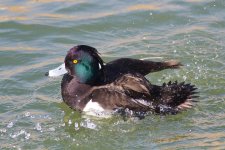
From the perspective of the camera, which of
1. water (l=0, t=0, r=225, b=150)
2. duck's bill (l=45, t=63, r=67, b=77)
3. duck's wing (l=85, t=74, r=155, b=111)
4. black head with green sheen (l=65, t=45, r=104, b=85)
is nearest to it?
water (l=0, t=0, r=225, b=150)

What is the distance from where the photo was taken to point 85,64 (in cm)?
863

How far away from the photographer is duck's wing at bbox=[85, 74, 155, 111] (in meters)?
8.27

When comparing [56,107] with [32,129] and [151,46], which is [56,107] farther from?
[151,46]

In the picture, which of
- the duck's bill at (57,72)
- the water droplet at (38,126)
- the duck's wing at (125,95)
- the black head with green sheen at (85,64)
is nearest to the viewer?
the water droplet at (38,126)

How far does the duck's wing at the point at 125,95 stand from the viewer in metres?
8.27

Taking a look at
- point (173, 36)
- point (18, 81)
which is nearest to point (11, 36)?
point (18, 81)

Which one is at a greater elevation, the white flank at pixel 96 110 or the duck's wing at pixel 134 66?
the duck's wing at pixel 134 66

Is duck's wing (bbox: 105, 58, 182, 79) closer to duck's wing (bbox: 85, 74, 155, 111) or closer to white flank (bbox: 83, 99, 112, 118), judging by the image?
duck's wing (bbox: 85, 74, 155, 111)

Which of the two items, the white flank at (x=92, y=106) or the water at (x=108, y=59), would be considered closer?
the water at (x=108, y=59)

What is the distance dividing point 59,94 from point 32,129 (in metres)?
1.26

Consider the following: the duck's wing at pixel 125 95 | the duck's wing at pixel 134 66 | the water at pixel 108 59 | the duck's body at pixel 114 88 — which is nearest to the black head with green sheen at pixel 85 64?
the duck's body at pixel 114 88

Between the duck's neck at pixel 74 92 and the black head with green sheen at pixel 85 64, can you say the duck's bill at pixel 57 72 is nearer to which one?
the black head with green sheen at pixel 85 64

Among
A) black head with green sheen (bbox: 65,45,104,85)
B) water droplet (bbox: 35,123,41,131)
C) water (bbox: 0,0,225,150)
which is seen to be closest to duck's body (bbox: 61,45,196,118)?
black head with green sheen (bbox: 65,45,104,85)

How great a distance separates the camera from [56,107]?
29.1 ft
